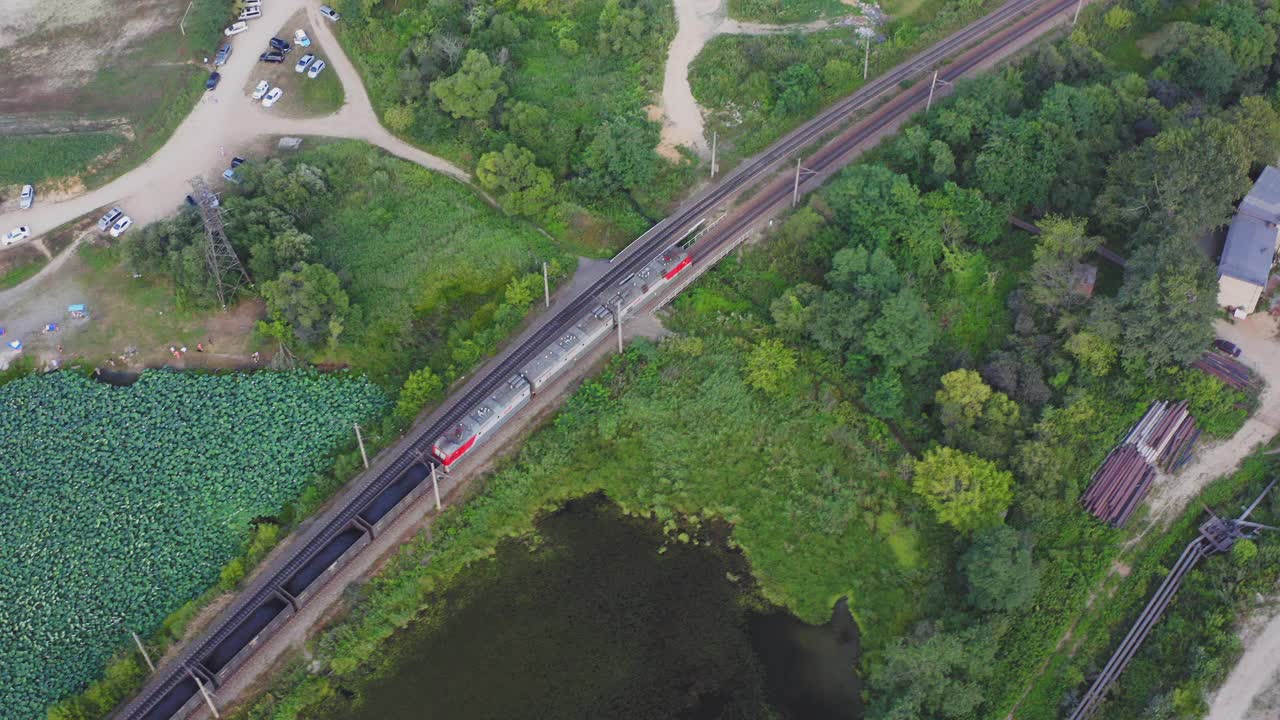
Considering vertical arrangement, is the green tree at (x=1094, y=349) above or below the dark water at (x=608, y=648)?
above

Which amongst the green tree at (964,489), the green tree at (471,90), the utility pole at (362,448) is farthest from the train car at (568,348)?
the green tree at (964,489)

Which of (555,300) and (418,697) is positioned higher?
(555,300)

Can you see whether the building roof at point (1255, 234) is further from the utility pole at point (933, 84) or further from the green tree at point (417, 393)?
the green tree at point (417, 393)

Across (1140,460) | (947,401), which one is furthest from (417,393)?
(1140,460)

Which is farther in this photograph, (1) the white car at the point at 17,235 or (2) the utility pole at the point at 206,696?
(1) the white car at the point at 17,235

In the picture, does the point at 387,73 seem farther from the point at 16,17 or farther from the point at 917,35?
the point at 917,35

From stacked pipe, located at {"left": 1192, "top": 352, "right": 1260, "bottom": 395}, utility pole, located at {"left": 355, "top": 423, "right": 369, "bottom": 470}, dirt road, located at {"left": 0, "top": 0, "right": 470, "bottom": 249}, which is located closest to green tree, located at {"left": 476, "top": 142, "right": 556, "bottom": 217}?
dirt road, located at {"left": 0, "top": 0, "right": 470, "bottom": 249}

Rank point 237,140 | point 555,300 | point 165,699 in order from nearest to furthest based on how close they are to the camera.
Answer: point 165,699 < point 555,300 < point 237,140

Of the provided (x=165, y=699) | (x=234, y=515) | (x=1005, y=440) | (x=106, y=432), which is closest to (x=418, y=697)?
(x=165, y=699)

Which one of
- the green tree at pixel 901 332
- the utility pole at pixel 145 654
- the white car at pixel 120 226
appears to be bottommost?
the utility pole at pixel 145 654
